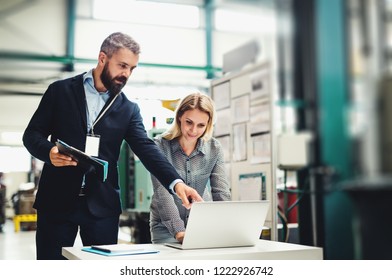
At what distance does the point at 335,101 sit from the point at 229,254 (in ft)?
2.77

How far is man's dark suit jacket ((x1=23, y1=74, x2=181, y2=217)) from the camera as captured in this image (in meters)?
2.36

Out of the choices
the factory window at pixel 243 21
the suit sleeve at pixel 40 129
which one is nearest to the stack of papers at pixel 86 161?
the suit sleeve at pixel 40 129

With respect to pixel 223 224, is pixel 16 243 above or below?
below

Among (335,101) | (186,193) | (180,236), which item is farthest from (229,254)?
(335,101)

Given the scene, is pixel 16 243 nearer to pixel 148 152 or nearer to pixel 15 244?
pixel 15 244

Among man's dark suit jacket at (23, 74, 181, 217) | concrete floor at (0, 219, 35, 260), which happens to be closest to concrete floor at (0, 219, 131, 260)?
concrete floor at (0, 219, 35, 260)

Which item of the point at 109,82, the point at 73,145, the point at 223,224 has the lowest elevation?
the point at 223,224

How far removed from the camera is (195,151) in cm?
251

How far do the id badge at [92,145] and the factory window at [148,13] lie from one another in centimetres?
60

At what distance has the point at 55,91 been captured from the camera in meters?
2.40

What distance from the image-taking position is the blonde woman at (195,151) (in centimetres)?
248

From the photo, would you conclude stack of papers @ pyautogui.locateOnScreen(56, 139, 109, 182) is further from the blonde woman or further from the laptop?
the laptop
